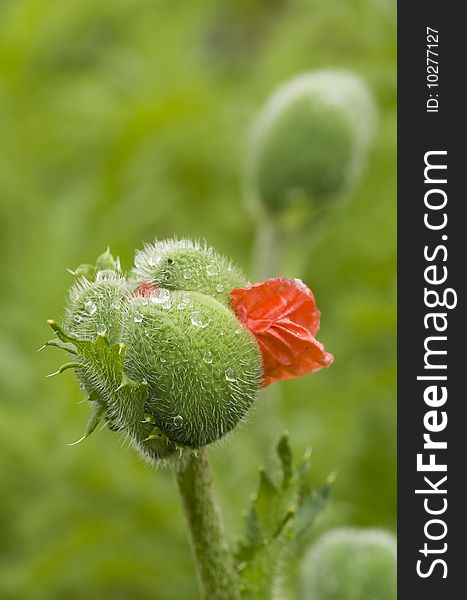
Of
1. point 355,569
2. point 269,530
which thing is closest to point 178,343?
point 269,530

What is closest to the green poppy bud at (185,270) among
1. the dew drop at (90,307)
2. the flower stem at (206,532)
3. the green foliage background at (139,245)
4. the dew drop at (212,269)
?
the dew drop at (212,269)

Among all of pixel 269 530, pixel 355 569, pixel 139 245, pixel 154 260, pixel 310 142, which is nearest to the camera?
pixel 154 260

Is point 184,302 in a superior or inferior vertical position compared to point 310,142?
inferior

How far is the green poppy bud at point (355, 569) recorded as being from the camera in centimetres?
247

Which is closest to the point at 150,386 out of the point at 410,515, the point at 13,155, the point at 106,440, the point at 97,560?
the point at 410,515

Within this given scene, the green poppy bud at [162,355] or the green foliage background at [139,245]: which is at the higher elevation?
the green foliage background at [139,245]

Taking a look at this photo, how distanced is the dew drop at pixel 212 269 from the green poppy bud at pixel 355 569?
90 centimetres

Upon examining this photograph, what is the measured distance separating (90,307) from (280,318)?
0.31m

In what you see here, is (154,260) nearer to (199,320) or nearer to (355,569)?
(199,320)

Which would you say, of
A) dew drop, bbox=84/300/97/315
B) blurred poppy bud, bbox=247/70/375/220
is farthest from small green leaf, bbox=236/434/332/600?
blurred poppy bud, bbox=247/70/375/220

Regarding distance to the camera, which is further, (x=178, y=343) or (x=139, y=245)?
(x=139, y=245)

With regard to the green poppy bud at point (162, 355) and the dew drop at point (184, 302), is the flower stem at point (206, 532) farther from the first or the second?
the dew drop at point (184, 302)

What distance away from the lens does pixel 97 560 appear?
3.29 metres

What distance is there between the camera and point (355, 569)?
2467 mm
